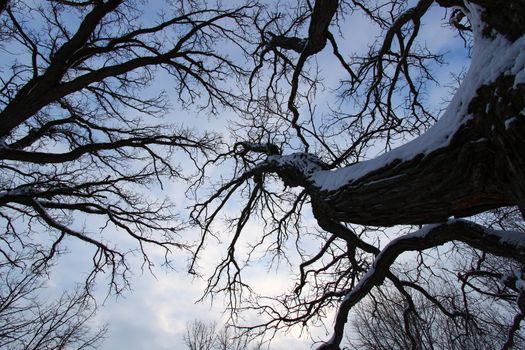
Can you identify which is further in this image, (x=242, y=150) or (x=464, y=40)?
(x=242, y=150)

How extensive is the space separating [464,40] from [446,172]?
3783 mm

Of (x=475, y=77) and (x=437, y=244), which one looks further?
(x=437, y=244)

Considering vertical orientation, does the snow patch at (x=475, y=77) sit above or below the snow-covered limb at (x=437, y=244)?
above

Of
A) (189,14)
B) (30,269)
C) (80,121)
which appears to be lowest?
(30,269)

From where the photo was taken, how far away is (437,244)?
269cm

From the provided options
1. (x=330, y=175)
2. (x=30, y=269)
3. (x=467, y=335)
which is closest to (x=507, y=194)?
(x=330, y=175)

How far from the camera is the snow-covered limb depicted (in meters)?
2.21

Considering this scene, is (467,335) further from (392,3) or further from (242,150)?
(392,3)

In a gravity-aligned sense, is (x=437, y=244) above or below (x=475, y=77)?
below

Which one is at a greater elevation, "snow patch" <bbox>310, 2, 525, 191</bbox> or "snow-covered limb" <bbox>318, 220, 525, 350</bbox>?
"snow patch" <bbox>310, 2, 525, 191</bbox>

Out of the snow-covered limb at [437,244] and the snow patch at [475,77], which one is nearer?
the snow patch at [475,77]

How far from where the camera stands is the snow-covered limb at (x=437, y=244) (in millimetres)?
2209

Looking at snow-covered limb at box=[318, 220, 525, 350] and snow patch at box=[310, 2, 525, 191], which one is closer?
snow patch at box=[310, 2, 525, 191]

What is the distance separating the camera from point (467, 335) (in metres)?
4.39
